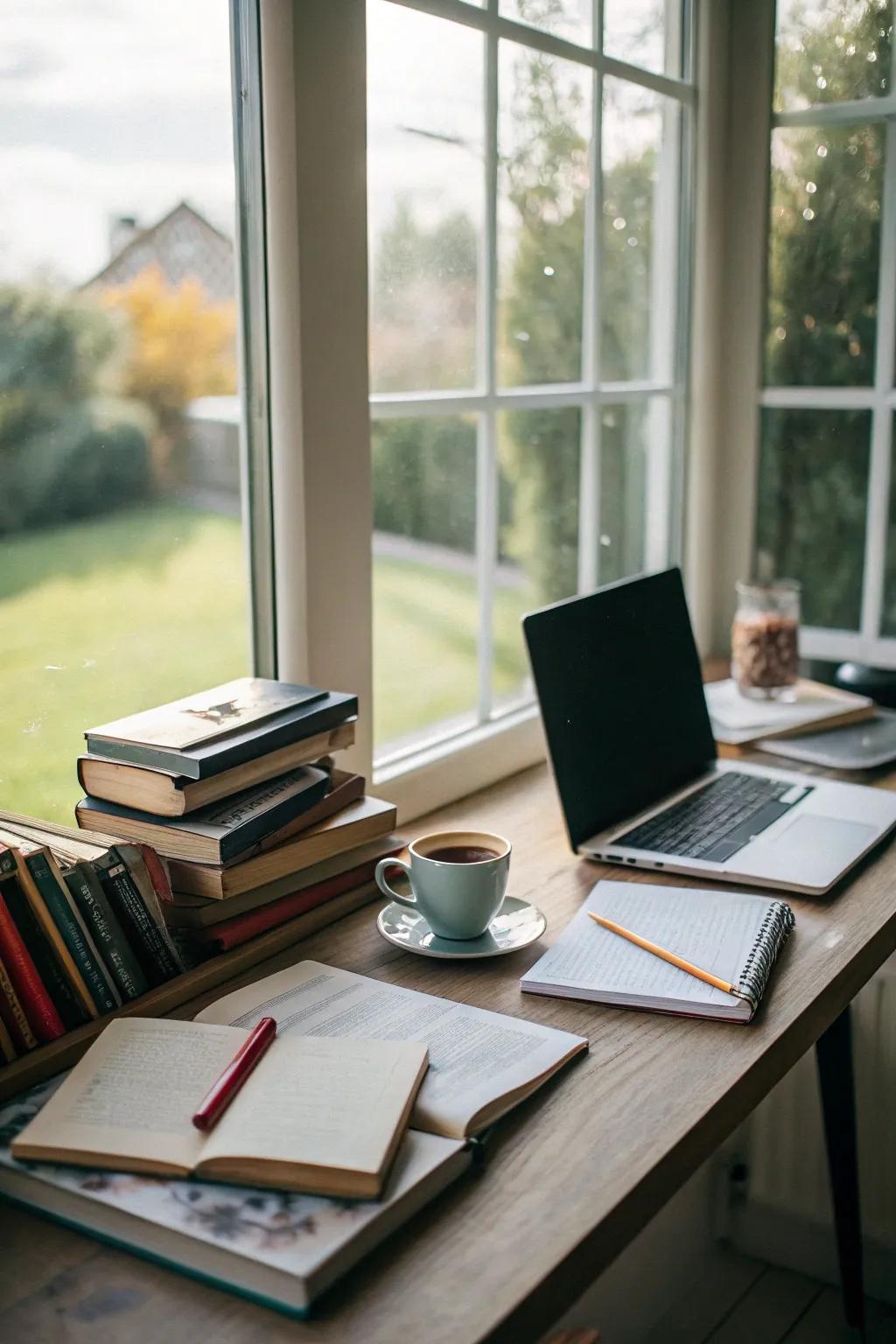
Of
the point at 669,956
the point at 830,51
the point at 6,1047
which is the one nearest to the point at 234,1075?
the point at 6,1047

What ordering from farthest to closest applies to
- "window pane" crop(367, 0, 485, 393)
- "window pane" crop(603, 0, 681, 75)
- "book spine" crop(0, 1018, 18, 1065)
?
"window pane" crop(603, 0, 681, 75) → "window pane" crop(367, 0, 485, 393) → "book spine" crop(0, 1018, 18, 1065)

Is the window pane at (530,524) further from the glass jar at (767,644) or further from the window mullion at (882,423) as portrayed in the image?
the window mullion at (882,423)

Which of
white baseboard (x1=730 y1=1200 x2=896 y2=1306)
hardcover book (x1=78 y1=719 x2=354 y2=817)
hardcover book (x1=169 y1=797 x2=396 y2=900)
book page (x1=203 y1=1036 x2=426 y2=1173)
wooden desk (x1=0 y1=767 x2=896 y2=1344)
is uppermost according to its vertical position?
hardcover book (x1=78 y1=719 x2=354 y2=817)

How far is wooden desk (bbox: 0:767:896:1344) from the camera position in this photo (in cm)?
75

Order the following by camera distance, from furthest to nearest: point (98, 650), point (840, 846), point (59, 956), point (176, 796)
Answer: point (840, 846)
point (98, 650)
point (176, 796)
point (59, 956)

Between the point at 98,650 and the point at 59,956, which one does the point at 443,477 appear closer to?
the point at 98,650

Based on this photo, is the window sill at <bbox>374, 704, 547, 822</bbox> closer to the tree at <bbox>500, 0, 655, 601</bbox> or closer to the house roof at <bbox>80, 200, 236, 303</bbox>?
the tree at <bbox>500, 0, 655, 601</bbox>

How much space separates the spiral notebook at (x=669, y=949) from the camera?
3.63 ft

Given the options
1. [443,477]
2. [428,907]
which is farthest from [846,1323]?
[443,477]

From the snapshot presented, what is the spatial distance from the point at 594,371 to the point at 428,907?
1.06 meters

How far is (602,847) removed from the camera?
1454mm

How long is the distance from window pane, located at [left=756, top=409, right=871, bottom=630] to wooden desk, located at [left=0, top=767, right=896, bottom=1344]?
40.8 inches

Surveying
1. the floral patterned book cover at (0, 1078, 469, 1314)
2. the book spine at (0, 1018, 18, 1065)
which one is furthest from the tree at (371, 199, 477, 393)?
the floral patterned book cover at (0, 1078, 469, 1314)

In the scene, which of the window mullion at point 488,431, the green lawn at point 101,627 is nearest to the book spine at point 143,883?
the green lawn at point 101,627
